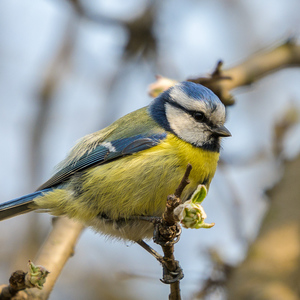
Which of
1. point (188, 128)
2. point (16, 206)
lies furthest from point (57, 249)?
point (188, 128)

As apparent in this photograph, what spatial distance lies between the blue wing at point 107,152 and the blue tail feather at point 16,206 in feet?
0.44

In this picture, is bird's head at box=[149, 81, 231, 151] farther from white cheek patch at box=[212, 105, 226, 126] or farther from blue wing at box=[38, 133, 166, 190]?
blue wing at box=[38, 133, 166, 190]

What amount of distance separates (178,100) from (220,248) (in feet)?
4.44

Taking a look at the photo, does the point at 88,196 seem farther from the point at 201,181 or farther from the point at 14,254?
the point at 14,254

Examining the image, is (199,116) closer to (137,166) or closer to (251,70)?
(137,166)

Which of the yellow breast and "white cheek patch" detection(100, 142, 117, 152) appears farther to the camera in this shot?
"white cheek patch" detection(100, 142, 117, 152)

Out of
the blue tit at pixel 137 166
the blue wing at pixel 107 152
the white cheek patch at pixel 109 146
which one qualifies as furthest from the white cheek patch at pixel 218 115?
the white cheek patch at pixel 109 146

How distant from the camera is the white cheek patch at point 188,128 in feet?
9.26

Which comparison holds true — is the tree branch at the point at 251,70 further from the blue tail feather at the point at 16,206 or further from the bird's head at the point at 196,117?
the blue tail feather at the point at 16,206

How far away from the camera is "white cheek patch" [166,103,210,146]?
2822 millimetres

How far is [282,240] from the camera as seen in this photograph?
311 cm

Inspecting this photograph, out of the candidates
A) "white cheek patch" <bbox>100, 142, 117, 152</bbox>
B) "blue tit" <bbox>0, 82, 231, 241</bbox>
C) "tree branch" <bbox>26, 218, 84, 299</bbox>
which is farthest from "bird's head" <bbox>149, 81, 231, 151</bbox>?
"tree branch" <bbox>26, 218, 84, 299</bbox>

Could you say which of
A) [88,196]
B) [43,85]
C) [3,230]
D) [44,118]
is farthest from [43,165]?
[88,196]

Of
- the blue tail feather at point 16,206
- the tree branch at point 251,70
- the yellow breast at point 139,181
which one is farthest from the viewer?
the tree branch at point 251,70
